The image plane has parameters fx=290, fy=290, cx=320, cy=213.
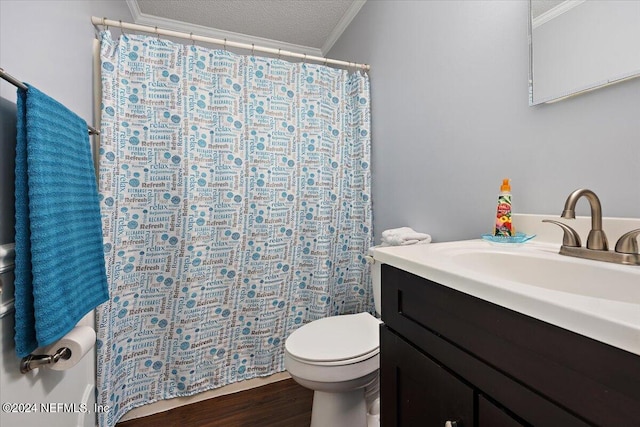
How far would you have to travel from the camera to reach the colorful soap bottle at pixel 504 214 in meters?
0.96

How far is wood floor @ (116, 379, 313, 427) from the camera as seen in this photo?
4.79ft

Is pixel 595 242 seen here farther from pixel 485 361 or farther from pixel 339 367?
pixel 339 367

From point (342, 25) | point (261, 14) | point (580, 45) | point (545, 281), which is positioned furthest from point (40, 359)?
point (342, 25)

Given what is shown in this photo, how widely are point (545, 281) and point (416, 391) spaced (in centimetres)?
44

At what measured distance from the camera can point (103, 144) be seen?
1.37 meters

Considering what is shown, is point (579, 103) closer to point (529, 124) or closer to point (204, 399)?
point (529, 124)

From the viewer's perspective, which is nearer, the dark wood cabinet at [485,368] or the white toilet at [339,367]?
the dark wood cabinet at [485,368]

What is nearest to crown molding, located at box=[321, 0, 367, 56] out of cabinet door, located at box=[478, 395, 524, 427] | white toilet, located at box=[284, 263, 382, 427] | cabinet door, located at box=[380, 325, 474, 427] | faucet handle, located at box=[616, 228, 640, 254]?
white toilet, located at box=[284, 263, 382, 427]

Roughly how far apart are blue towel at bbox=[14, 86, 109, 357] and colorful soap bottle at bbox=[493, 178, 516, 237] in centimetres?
132

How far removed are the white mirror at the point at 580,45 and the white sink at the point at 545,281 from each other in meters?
0.49

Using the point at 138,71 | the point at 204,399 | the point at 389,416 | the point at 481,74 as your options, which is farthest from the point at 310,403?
the point at 138,71

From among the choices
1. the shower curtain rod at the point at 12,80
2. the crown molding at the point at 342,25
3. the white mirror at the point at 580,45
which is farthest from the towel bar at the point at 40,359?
the crown molding at the point at 342,25

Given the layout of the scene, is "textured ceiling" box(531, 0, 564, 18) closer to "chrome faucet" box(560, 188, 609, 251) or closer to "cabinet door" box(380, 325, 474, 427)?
"chrome faucet" box(560, 188, 609, 251)

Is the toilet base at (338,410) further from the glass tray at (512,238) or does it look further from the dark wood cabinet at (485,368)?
the glass tray at (512,238)
